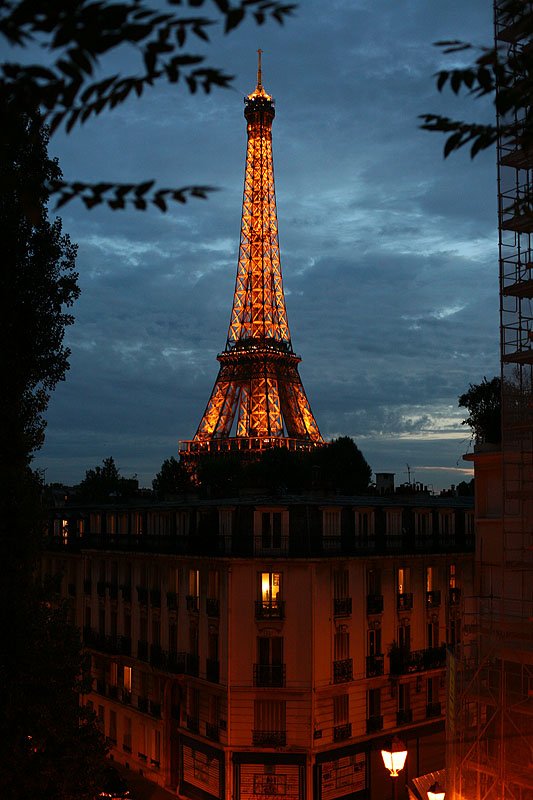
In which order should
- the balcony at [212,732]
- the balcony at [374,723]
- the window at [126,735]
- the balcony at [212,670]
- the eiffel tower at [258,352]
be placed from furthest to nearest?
the eiffel tower at [258,352], the window at [126,735], the balcony at [374,723], the balcony at [212,670], the balcony at [212,732]

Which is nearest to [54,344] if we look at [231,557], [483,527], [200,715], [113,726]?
[483,527]

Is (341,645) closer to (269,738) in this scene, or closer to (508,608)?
(269,738)

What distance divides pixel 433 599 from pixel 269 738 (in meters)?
10.2

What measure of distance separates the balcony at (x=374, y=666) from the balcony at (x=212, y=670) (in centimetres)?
593

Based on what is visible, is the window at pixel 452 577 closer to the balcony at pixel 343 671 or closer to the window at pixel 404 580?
the window at pixel 404 580

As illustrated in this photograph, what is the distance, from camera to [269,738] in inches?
1296

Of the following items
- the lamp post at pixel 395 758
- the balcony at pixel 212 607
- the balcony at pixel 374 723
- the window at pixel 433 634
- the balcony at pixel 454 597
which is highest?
the balcony at pixel 212 607

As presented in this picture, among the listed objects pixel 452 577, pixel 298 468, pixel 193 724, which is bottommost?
pixel 193 724

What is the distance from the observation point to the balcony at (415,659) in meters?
36.5

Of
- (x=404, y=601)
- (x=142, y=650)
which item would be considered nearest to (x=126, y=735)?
(x=142, y=650)

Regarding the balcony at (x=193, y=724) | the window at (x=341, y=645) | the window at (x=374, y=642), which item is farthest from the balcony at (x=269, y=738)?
the window at (x=374, y=642)

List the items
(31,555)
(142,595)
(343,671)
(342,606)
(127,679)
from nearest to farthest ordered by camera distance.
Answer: (31,555) → (343,671) → (342,606) → (142,595) → (127,679)

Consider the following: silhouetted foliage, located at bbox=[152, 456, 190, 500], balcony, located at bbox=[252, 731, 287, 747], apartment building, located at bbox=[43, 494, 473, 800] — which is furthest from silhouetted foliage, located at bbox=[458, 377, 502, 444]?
silhouetted foliage, located at bbox=[152, 456, 190, 500]

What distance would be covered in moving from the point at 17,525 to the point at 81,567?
1079 inches
